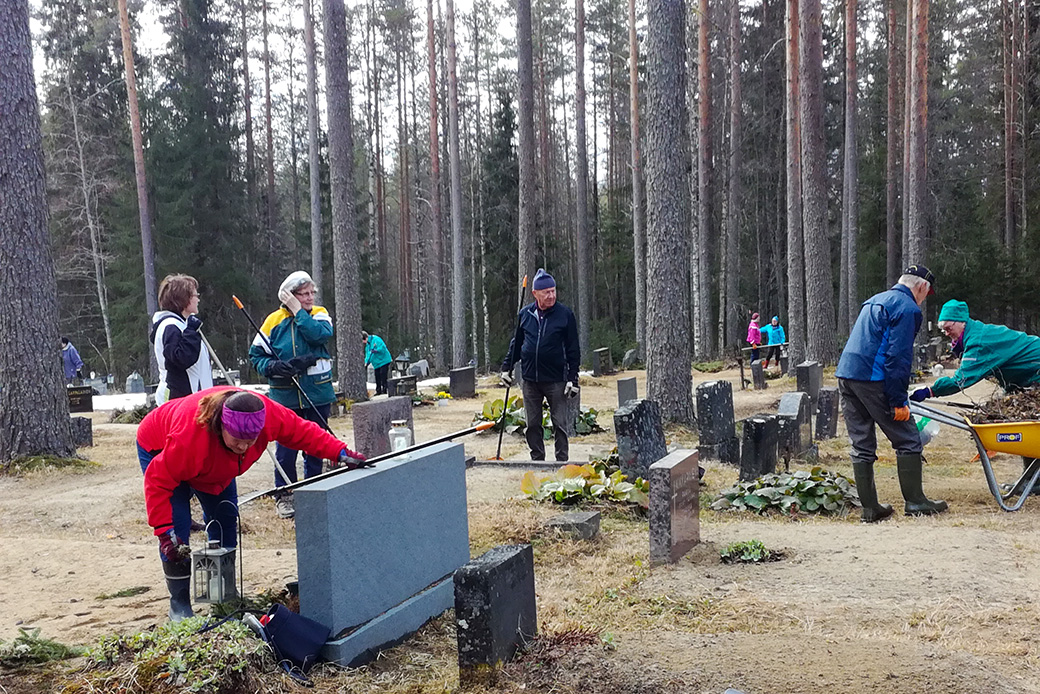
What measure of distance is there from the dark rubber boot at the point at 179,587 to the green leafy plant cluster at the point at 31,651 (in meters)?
0.44

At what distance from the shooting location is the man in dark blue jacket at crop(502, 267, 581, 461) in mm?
8180

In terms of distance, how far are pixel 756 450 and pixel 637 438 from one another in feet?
3.97

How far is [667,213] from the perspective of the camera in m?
11.4

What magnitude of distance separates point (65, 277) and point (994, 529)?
3157cm

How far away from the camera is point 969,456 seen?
9.56 m

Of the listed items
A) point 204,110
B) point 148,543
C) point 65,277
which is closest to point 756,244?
point 204,110

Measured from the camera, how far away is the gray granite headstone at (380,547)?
370 centimetres

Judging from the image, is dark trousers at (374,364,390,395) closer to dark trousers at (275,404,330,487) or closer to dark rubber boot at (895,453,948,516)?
dark trousers at (275,404,330,487)

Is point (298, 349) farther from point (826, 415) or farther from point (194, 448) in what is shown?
point (826, 415)

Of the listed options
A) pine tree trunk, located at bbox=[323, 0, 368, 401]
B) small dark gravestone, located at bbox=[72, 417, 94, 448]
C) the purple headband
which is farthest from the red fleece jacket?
pine tree trunk, located at bbox=[323, 0, 368, 401]

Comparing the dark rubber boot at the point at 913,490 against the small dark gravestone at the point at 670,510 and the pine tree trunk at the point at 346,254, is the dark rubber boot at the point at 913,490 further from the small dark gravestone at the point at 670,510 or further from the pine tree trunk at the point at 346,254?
the pine tree trunk at the point at 346,254

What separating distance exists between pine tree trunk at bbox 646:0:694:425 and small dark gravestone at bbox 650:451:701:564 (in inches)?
242

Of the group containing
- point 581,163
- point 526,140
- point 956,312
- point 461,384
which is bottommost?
point 461,384

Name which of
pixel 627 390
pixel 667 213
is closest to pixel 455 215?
pixel 627 390
